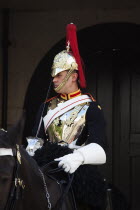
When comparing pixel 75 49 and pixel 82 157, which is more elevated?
pixel 75 49

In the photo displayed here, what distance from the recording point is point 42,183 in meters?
3.27

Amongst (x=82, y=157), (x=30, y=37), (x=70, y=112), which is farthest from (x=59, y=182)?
(x=30, y=37)

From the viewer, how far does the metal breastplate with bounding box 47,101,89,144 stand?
4.21 meters

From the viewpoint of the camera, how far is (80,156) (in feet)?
12.0

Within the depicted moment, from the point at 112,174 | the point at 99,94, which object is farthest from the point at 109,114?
the point at 112,174

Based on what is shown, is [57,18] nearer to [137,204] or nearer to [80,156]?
[137,204]

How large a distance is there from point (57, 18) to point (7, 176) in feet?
14.8

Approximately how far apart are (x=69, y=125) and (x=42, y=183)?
1.03 m

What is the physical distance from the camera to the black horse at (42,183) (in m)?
2.77

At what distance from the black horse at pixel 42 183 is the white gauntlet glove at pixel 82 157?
0.08 m

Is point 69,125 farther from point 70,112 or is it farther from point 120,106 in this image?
point 120,106

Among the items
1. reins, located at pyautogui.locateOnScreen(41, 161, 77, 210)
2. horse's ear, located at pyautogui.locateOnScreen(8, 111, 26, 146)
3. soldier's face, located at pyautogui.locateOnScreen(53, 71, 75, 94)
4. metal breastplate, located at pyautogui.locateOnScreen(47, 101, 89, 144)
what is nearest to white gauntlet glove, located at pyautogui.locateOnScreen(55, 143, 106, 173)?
reins, located at pyautogui.locateOnScreen(41, 161, 77, 210)

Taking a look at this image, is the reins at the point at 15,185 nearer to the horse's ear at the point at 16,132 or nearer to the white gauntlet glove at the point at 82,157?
the horse's ear at the point at 16,132

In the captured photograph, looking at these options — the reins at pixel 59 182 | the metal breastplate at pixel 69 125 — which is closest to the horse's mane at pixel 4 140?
the reins at pixel 59 182
